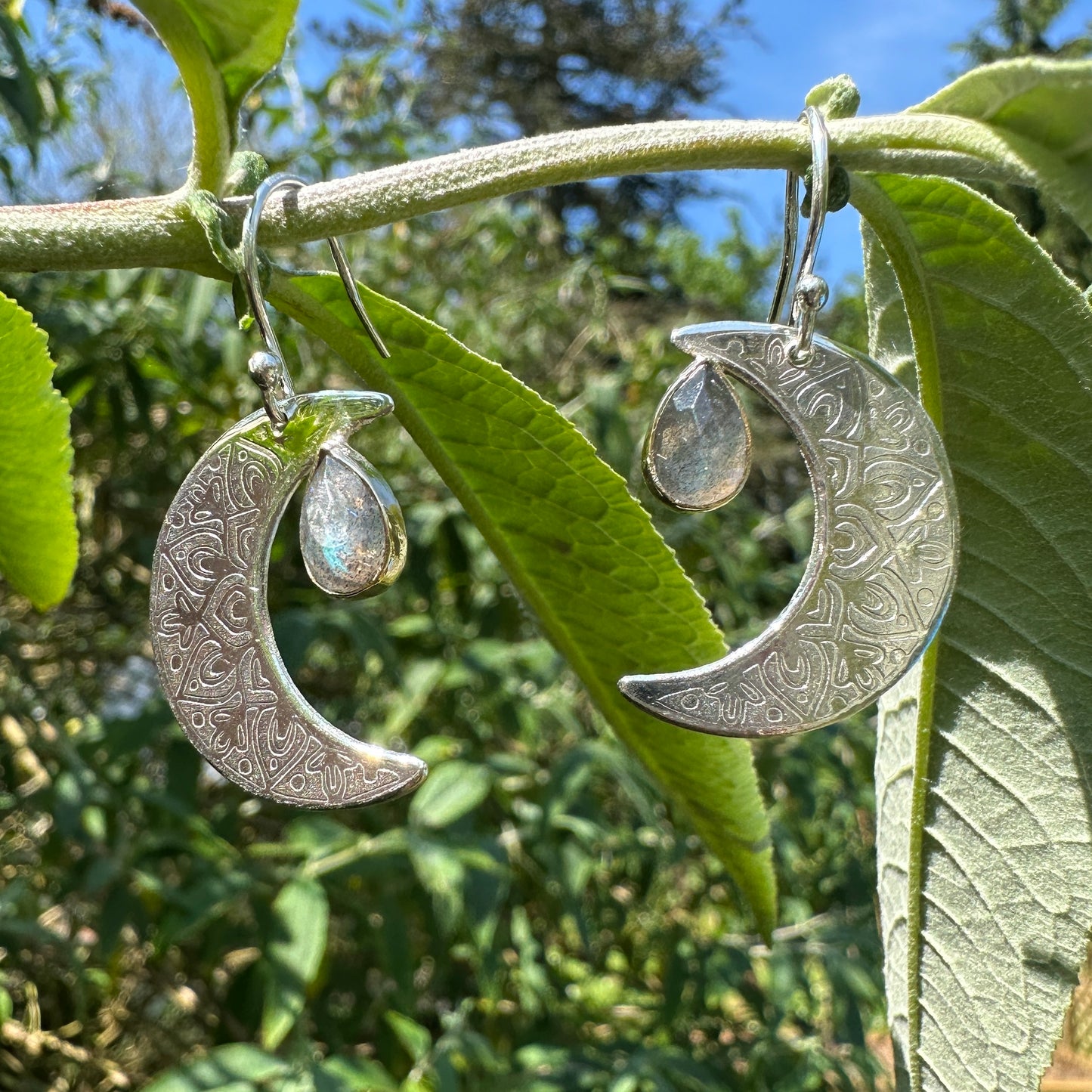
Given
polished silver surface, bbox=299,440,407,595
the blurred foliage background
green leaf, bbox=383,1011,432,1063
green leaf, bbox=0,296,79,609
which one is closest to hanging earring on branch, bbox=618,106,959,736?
polished silver surface, bbox=299,440,407,595

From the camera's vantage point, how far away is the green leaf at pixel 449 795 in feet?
Answer: 4.72

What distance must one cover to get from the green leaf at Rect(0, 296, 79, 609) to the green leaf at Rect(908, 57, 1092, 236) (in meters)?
0.39

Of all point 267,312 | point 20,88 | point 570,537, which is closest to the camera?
point 267,312

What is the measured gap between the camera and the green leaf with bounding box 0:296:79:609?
453 millimetres

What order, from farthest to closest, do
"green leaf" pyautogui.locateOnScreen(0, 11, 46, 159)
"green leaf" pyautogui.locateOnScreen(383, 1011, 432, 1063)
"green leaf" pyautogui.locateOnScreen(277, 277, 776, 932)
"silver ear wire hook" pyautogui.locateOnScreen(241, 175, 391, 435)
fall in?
"green leaf" pyautogui.locateOnScreen(383, 1011, 432, 1063) → "green leaf" pyautogui.locateOnScreen(0, 11, 46, 159) → "green leaf" pyautogui.locateOnScreen(277, 277, 776, 932) → "silver ear wire hook" pyautogui.locateOnScreen(241, 175, 391, 435)

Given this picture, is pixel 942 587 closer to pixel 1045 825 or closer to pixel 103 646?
pixel 1045 825

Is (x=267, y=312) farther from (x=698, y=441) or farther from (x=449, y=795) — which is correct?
(x=449, y=795)

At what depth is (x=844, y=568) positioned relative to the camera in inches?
18.0

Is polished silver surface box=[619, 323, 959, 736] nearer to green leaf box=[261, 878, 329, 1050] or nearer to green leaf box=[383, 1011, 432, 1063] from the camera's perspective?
green leaf box=[261, 878, 329, 1050]

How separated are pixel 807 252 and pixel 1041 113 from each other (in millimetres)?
114

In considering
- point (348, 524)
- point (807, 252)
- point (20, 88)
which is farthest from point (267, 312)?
point (20, 88)

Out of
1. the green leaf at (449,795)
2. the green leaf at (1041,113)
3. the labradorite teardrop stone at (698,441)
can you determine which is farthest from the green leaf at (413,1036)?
the green leaf at (1041,113)

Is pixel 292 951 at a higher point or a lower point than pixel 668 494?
lower

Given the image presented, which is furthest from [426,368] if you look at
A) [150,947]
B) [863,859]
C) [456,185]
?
[863,859]
